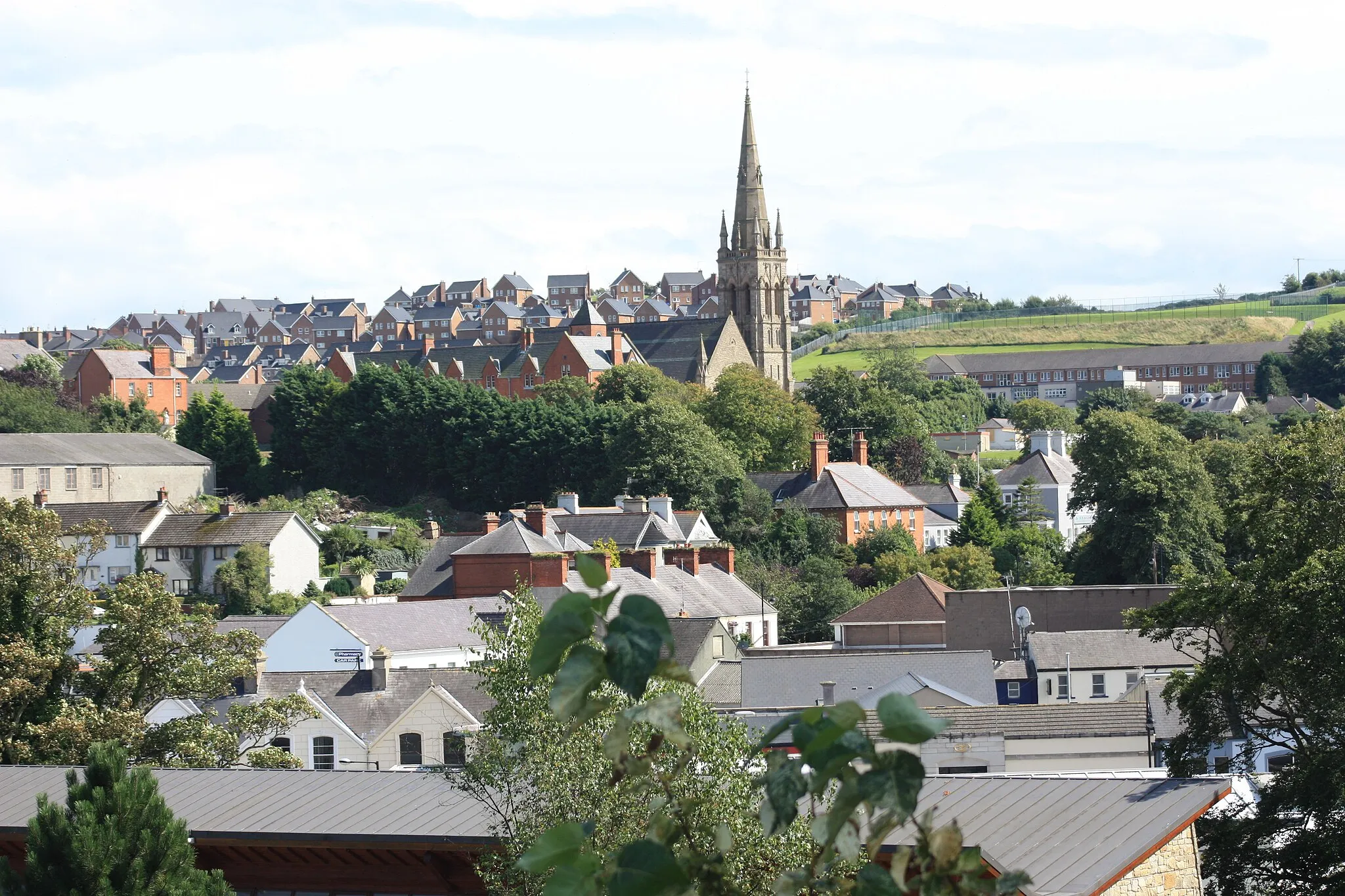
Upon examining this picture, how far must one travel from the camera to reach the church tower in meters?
115

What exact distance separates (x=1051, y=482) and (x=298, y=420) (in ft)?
124

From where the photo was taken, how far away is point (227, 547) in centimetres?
6450

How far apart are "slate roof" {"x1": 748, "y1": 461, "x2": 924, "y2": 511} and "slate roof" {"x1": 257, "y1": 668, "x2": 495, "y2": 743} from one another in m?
38.9

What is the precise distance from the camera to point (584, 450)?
8081 centimetres

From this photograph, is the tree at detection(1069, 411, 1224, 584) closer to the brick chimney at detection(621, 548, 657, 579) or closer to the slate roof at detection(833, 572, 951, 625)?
the slate roof at detection(833, 572, 951, 625)

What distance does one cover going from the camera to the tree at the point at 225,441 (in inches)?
3501

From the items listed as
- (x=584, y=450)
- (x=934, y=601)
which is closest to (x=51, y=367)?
(x=584, y=450)

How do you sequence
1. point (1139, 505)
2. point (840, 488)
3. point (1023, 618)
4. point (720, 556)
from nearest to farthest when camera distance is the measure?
point (1023, 618) → point (720, 556) → point (1139, 505) → point (840, 488)

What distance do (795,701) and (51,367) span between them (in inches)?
2792

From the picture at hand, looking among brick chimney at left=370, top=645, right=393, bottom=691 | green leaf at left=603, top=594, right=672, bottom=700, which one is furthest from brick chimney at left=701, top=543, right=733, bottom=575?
green leaf at left=603, top=594, right=672, bottom=700

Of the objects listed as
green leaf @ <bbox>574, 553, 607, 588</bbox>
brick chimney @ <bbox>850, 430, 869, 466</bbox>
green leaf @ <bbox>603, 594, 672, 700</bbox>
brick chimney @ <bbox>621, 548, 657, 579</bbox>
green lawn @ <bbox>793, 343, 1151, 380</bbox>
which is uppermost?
green leaf @ <bbox>574, 553, 607, 588</bbox>

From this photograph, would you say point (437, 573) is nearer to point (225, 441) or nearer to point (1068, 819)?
point (225, 441)

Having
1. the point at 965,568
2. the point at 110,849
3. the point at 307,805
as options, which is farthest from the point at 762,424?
the point at 110,849

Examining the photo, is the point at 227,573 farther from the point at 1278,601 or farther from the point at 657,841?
the point at 657,841
